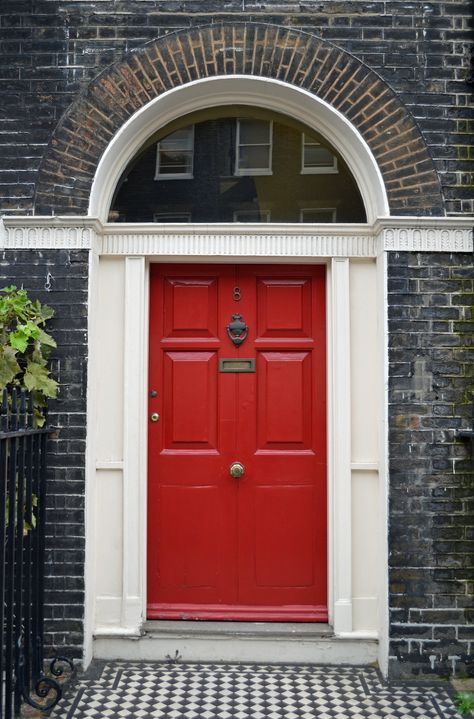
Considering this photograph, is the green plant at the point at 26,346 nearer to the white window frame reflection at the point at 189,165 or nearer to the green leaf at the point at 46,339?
the green leaf at the point at 46,339

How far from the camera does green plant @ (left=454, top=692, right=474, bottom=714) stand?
387cm

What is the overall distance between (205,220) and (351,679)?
3.20 meters

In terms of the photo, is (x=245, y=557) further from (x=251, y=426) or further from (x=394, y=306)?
(x=394, y=306)

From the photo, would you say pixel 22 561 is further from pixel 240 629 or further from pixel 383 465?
pixel 383 465

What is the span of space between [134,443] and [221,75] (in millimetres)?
2556

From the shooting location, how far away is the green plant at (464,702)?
3869mm

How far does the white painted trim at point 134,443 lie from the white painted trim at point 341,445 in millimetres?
1313

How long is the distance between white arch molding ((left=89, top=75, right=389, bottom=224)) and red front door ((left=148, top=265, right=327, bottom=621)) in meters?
0.66

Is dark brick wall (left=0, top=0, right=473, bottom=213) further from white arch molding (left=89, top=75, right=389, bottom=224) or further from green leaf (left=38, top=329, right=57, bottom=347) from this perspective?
green leaf (left=38, top=329, right=57, bottom=347)

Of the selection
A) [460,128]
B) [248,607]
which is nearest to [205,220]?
[460,128]

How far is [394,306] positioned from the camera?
4.41 m

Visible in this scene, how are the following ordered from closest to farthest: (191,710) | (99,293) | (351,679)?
1. (191,710)
2. (351,679)
3. (99,293)

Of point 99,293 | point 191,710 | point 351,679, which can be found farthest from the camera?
point 99,293

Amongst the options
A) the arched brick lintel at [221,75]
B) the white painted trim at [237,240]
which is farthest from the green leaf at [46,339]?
the arched brick lintel at [221,75]
